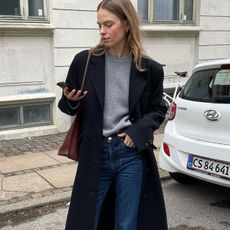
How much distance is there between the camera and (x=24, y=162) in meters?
5.86

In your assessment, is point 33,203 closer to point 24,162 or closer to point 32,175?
point 32,175

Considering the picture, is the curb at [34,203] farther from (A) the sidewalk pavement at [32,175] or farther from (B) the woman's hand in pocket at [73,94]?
(B) the woman's hand in pocket at [73,94]

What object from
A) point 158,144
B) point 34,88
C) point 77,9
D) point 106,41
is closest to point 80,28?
point 77,9

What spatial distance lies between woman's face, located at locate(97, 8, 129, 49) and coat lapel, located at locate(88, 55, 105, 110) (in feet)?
0.33

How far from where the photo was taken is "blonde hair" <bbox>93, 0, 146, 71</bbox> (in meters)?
2.31

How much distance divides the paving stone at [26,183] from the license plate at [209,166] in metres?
1.68

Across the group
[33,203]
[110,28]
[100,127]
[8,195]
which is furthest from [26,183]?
[110,28]

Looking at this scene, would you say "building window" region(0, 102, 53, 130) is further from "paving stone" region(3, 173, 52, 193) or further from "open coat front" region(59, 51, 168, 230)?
"open coat front" region(59, 51, 168, 230)

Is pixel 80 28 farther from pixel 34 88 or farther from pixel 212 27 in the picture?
pixel 212 27

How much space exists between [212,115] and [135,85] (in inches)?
80.6

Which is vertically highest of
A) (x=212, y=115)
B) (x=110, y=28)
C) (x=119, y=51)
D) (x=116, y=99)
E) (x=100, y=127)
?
(x=110, y=28)

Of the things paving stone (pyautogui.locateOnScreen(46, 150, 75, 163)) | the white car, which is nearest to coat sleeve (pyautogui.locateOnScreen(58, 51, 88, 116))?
the white car

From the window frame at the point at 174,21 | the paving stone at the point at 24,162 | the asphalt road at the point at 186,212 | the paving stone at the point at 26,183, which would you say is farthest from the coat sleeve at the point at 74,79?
the window frame at the point at 174,21

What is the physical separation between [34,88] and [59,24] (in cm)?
123
